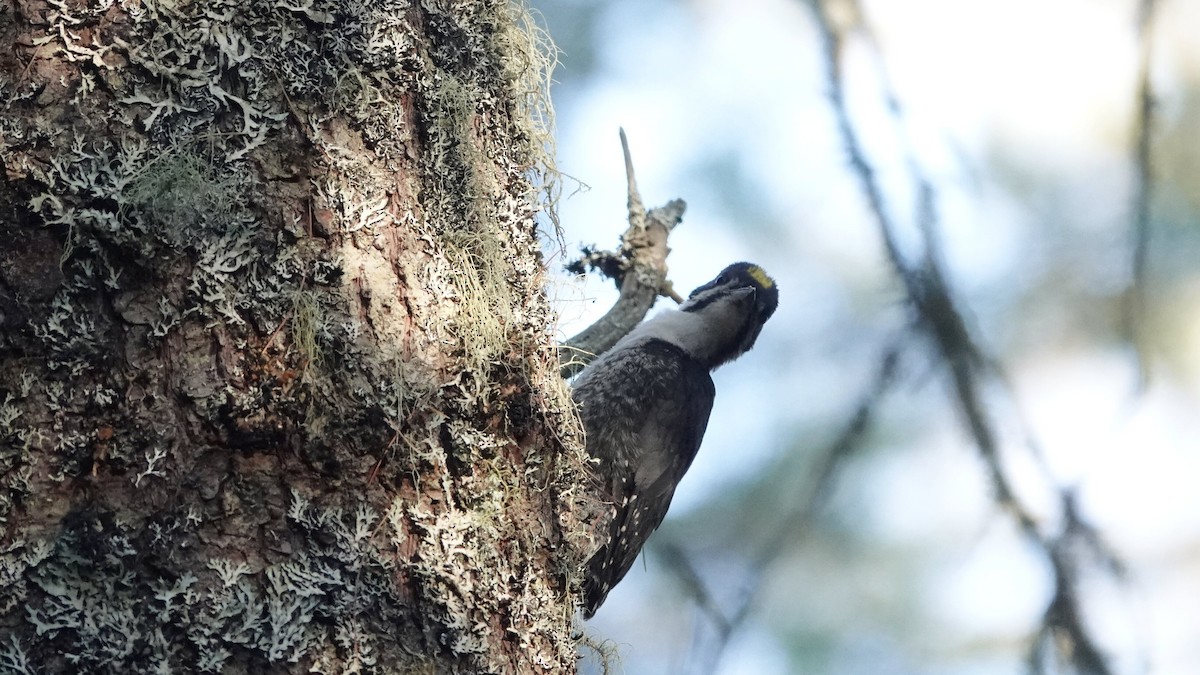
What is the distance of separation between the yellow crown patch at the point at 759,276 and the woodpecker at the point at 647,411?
0.10 metres

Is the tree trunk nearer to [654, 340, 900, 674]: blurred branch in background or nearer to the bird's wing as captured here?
the bird's wing

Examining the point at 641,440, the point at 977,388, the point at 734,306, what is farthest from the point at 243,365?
the point at 977,388

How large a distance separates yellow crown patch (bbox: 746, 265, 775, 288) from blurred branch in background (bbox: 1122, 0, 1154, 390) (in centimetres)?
155

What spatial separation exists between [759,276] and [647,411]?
99cm

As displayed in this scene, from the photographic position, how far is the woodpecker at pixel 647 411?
2.81 metres

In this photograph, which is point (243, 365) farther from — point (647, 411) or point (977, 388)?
point (977, 388)

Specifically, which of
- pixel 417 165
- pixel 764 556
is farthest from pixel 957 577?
pixel 417 165

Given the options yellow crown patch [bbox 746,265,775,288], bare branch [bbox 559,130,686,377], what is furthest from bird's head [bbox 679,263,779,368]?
bare branch [bbox 559,130,686,377]

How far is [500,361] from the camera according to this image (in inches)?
57.0

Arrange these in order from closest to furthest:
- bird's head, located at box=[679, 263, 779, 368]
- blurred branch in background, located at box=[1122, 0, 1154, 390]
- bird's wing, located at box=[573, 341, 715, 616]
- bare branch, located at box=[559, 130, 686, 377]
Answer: bird's wing, located at box=[573, 341, 715, 616] < bare branch, located at box=[559, 130, 686, 377] < bird's head, located at box=[679, 263, 779, 368] < blurred branch in background, located at box=[1122, 0, 1154, 390]

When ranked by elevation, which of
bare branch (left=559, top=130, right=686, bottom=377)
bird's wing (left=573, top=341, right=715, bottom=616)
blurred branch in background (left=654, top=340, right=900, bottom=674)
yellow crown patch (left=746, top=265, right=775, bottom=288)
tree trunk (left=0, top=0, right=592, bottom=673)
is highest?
tree trunk (left=0, top=0, right=592, bottom=673)

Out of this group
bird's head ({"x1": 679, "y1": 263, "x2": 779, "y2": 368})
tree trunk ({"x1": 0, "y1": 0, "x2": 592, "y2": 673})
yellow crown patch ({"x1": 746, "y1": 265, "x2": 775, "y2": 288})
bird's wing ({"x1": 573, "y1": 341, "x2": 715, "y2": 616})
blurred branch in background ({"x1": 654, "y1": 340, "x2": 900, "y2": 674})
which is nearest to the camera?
tree trunk ({"x1": 0, "y1": 0, "x2": 592, "y2": 673})

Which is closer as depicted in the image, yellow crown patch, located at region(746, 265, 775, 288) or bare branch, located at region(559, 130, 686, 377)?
bare branch, located at region(559, 130, 686, 377)

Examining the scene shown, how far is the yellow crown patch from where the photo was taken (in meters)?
3.78
